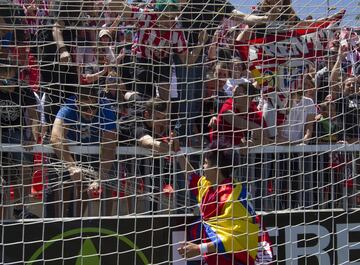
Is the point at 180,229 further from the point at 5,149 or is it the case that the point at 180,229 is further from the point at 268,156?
the point at 5,149

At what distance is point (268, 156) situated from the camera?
5.35m

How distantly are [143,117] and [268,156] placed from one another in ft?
3.18

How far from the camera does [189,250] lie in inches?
193

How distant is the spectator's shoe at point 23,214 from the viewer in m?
4.95

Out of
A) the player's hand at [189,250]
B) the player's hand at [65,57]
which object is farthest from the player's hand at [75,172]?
the player's hand at [189,250]

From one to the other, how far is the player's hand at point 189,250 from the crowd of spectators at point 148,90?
38cm

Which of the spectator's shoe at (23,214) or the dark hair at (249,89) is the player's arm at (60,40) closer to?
the spectator's shoe at (23,214)

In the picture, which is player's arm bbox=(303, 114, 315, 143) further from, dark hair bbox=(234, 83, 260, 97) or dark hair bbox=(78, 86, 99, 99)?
dark hair bbox=(78, 86, 99, 99)

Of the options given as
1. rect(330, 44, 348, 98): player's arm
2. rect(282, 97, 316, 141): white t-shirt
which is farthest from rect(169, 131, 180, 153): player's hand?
rect(330, 44, 348, 98): player's arm

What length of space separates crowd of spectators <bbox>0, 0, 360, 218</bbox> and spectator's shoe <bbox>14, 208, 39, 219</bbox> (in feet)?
0.07

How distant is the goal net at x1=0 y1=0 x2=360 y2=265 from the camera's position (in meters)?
4.92

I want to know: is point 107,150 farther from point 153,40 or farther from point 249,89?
point 249,89

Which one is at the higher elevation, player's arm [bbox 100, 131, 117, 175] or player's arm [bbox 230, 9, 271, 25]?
player's arm [bbox 230, 9, 271, 25]

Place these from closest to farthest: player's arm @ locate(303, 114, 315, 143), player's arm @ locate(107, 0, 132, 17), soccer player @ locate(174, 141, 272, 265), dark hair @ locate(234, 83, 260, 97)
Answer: soccer player @ locate(174, 141, 272, 265), dark hair @ locate(234, 83, 260, 97), player's arm @ locate(107, 0, 132, 17), player's arm @ locate(303, 114, 315, 143)
